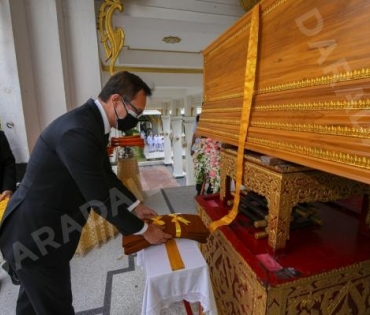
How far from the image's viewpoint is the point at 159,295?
0.83 metres

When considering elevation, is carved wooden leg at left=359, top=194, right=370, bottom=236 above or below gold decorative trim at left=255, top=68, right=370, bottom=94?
below

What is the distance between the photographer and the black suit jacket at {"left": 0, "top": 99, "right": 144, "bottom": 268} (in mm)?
851

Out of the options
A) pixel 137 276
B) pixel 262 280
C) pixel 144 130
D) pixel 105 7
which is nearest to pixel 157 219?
pixel 262 280

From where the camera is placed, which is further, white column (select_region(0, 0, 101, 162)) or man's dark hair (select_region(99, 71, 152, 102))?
white column (select_region(0, 0, 101, 162))

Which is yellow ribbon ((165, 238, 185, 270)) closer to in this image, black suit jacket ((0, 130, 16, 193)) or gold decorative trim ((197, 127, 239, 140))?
gold decorative trim ((197, 127, 239, 140))

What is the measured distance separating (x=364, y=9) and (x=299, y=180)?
1.73ft

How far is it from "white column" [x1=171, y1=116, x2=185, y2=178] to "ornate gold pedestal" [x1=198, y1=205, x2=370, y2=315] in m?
6.99

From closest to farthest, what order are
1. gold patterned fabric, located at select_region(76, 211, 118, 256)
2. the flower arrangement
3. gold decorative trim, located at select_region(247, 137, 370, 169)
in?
1. gold decorative trim, located at select_region(247, 137, 370, 169)
2. the flower arrangement
3. gold patterned fabric, located at select_region(76, 211, 118, 256)

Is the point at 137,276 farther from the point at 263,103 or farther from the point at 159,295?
the point at 263,103

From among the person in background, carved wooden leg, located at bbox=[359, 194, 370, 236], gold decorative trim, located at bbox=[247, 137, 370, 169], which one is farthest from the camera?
the person in background

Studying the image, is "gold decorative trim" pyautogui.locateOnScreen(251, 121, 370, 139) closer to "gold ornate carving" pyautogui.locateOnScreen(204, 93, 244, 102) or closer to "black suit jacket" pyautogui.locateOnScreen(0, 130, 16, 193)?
"gold ornate carving" pyautogui.locateOnScreen(204, 93, 244, 102)

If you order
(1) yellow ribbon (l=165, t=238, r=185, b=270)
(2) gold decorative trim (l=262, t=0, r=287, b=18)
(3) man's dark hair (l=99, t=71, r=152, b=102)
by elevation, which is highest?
(2) gold decorative trim (l=262, t=0, r=287, b=18)

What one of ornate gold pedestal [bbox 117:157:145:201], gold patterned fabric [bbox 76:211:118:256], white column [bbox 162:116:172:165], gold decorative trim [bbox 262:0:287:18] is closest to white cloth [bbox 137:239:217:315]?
gold decorative trim [bbox 262:0:287:18]

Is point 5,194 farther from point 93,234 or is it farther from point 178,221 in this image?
point 178,221
